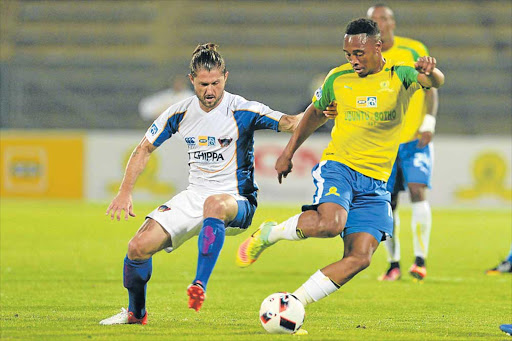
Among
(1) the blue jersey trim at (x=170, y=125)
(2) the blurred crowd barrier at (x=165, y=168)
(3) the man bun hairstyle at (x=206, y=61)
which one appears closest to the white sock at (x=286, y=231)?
(1) the blue jersey trim at (x=170, y=125)

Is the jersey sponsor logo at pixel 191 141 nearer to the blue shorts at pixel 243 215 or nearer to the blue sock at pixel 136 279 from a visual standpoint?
the blue shorts at pixel 243 215

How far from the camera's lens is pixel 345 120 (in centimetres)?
629

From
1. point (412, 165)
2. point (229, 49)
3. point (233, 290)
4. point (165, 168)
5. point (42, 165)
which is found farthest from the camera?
point (229, 49)

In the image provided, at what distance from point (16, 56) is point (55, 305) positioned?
59.0ft

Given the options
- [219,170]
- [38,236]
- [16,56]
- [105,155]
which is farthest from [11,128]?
[219,170]

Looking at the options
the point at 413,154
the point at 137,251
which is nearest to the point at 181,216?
the point at 137,251

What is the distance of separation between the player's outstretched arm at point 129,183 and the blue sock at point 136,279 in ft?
1.01

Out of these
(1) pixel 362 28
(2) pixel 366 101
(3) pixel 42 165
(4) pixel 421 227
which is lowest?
(3) pixel 42 165

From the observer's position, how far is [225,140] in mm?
6051

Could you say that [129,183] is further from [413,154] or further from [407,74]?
[413,154]

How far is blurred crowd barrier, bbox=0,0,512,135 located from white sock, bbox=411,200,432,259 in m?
11.3

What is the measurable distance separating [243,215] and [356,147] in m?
0.94

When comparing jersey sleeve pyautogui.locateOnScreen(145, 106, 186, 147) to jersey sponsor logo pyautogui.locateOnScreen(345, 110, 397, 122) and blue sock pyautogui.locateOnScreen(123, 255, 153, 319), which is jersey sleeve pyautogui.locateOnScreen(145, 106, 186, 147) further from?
jersey sponsor logo pyautogui.locateOnScreen(345, 110, 397, 122)

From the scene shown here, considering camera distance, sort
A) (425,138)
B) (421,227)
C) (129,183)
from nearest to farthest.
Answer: (129,183) → (425,138) → (421,227)
